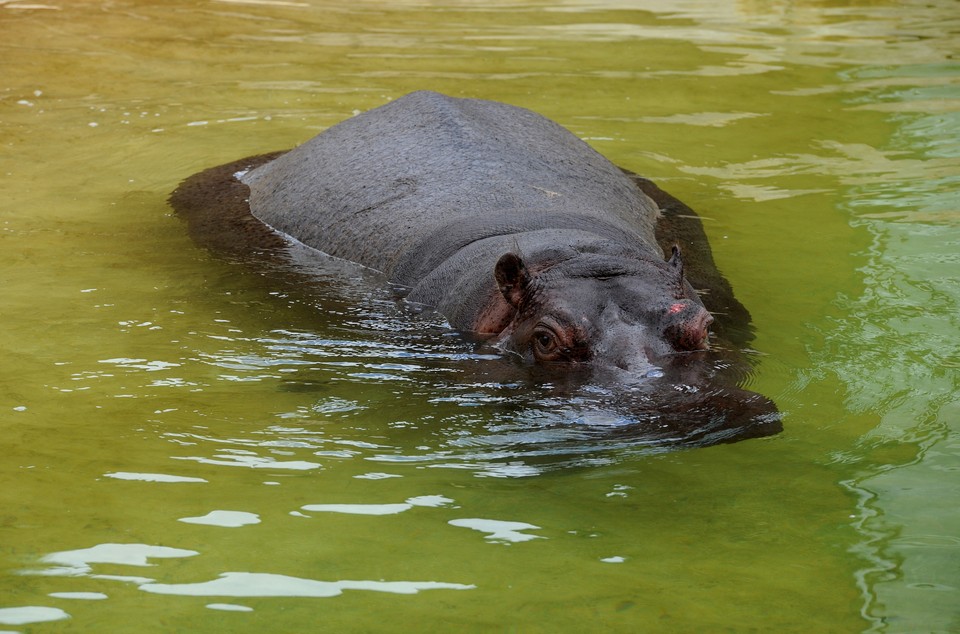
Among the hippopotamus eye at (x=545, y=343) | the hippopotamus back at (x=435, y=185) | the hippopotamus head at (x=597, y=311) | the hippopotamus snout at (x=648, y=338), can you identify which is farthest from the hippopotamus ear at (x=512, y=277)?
the hippopotamus back at (x=435, y=185)

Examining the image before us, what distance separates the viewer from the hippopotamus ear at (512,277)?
511cm

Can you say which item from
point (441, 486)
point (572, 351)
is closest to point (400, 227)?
point (572, 351)

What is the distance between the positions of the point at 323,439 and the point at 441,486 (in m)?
0.58

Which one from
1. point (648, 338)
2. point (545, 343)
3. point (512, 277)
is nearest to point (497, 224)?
point (512, 277)

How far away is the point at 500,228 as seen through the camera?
242 inches

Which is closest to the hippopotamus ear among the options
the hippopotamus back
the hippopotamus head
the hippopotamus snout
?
the hippopotamus head

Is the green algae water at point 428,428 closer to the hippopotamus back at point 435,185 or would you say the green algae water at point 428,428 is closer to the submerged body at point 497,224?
the submerged body at point 497,224

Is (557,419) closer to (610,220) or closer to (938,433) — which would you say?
(938,433)

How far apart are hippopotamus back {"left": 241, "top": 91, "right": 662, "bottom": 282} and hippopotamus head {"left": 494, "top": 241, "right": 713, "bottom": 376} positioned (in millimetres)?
935

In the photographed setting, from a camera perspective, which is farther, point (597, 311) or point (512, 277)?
point (512, 277)

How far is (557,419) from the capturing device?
175 inches

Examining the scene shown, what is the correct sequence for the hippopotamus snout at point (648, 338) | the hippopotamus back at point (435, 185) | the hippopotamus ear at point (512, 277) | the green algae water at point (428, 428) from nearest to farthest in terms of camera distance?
1. the green algae water at point (428, 428)
2. the hippopotamus snout at point (648, 338)
3. the hippopotamus ear at point (512, 277)
4. the hippopotamus back at point (435, 185)

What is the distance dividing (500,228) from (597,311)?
137 centimetres

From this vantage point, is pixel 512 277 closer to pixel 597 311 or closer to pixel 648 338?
pixel 597 311
